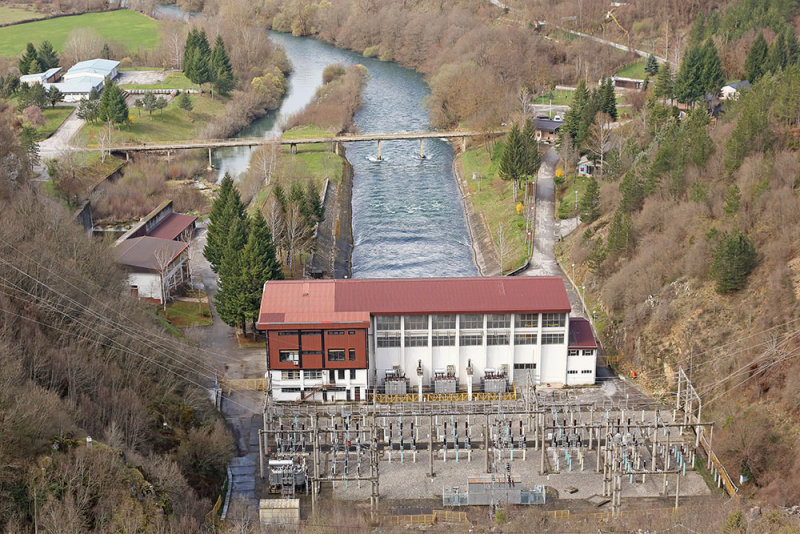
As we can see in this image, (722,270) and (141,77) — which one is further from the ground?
(722,270)

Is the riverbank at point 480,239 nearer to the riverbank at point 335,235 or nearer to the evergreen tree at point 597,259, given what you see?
the evergreen tree at point 597,259

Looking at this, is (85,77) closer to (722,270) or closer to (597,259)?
(597,259)

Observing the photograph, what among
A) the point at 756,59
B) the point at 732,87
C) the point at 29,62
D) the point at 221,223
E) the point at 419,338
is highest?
the point at 756,59

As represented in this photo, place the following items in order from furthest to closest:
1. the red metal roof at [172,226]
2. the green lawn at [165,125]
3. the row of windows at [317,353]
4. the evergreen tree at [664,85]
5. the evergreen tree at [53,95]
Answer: the evergreen tree at [53,95], the green lawn at [165,125], the evergreen tree at [664,85], the red metal roof at [172,226], the row of windows at [317,353]

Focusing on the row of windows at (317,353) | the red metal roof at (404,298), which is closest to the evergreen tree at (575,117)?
the red metal roof at (404,298)

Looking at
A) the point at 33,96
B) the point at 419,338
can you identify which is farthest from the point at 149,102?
the point at 419,338

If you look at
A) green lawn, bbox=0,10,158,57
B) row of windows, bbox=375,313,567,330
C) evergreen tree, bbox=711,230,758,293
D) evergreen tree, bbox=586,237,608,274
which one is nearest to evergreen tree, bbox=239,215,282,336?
row of windows, bbox=375,313,567,330
